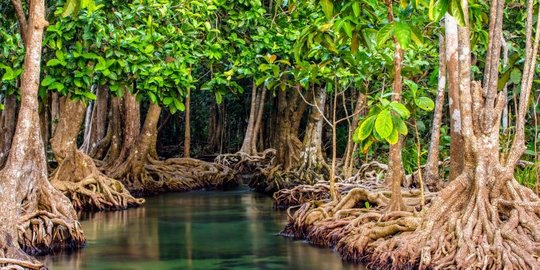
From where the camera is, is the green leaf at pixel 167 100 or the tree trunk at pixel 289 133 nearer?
the green leaf at pixel 167 100

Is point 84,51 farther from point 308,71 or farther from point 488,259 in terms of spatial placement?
point 488,259

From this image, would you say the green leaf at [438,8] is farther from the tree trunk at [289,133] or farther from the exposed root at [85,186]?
the tree trunk at [289,133]

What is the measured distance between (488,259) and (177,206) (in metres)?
10.1

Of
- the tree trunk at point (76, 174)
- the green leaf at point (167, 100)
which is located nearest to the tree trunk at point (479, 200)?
the green leaf at point (167, 100)

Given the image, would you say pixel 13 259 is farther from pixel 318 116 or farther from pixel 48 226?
pixel 318 116


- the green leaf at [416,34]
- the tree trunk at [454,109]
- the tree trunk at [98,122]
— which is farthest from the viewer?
the tree trunk at [98,122]

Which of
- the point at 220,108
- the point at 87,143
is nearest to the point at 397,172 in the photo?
the point at 87,143

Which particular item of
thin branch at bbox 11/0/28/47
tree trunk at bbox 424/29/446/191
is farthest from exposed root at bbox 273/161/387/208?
thin branch at bbox 11/0/28/47

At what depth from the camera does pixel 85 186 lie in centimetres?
1619

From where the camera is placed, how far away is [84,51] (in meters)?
11.7

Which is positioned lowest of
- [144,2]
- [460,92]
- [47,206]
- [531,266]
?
[531,266]

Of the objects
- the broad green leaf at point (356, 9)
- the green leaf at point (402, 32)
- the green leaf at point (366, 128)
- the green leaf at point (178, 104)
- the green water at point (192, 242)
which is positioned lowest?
the green water at point (192, 242)

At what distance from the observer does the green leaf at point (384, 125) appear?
775 cm

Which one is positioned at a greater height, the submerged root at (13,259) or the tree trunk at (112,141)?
the tree trunk at (112,141)
